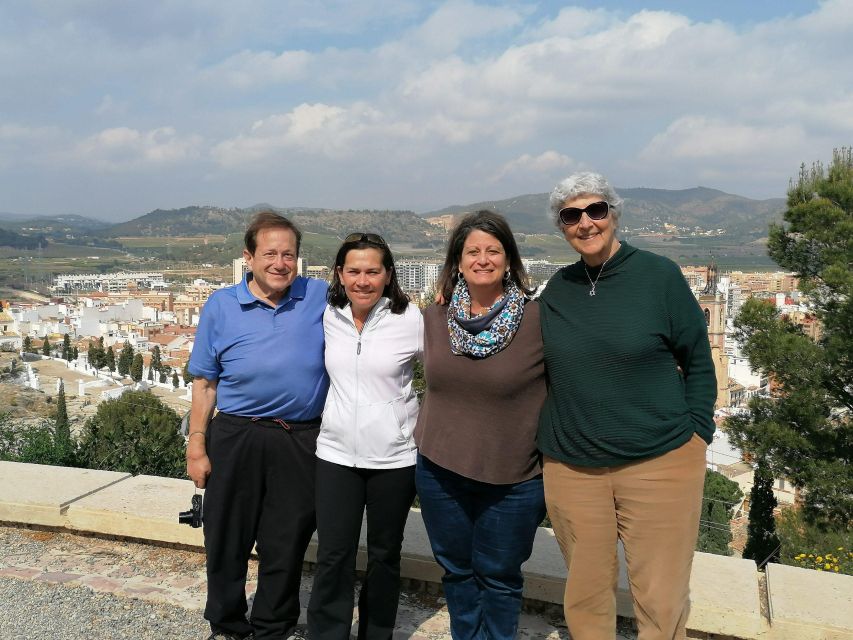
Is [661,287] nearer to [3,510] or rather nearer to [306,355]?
[306,355]

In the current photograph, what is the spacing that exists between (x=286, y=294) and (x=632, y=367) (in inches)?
43.8

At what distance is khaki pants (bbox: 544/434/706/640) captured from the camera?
1761 mm

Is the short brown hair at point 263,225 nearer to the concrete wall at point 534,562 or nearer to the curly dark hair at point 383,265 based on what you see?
the curly dark hair at point 383,265

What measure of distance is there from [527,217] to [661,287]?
6042 inches

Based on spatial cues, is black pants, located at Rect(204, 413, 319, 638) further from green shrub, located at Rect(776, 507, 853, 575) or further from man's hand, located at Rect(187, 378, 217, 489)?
green shrub, located at Rect(776, 507, 853, 575)

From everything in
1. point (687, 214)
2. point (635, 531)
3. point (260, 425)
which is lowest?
point (635, 531)

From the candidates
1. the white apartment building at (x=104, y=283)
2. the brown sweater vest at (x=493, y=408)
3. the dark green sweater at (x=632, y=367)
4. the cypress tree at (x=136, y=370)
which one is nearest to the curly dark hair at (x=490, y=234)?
the brown sweater vest at (x=493, y=408)

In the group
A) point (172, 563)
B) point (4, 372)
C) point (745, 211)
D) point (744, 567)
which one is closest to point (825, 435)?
point (744, 567)

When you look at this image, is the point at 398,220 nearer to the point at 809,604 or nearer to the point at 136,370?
the point at 136,370

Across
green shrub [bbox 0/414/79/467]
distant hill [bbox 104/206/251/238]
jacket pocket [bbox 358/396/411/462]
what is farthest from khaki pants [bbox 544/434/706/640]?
distant hill [bbox 104/206/251/238]

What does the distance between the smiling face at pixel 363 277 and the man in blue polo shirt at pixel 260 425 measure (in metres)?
0.20

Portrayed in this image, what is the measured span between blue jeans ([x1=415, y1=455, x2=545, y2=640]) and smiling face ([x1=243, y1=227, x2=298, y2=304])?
27.6 inches

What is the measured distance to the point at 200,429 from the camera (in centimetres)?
230

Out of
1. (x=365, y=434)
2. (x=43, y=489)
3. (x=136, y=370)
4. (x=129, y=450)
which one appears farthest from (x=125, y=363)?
(x=365, y=434)
